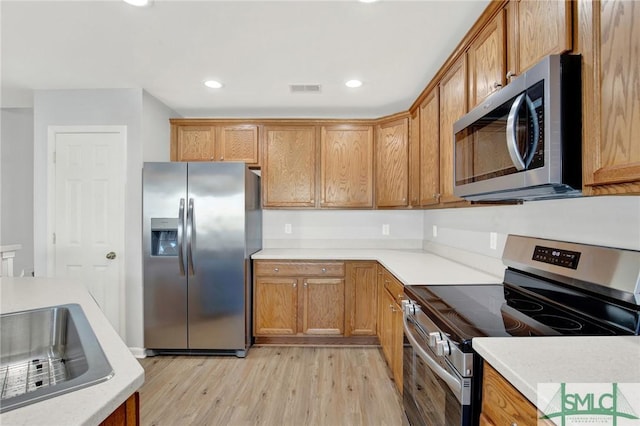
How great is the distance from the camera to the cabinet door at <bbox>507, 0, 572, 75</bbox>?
1.08 metres

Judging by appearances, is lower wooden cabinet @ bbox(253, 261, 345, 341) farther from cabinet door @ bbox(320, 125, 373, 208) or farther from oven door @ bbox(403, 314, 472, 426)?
oven door @ bbox(403, 314, 472, 426)

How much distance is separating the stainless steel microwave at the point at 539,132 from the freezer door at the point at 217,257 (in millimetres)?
2117

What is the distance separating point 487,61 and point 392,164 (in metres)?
1.68

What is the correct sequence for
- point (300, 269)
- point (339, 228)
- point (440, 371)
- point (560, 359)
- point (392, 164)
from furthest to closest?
1. point (339, 228)
2. point (392, 164)
3. point (300, 269)
4. point (440, 371)
5. point (560, 359)

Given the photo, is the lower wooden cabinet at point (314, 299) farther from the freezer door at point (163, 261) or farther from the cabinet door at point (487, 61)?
the cabinet door at point (487, 61)

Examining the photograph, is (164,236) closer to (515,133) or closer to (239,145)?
(239,145)

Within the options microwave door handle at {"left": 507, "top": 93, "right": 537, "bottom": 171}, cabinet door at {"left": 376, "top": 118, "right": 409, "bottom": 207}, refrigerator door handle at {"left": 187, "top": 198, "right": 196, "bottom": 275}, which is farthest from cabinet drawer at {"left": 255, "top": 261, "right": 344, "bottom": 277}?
microwave door handle at {"left": 507, "top": 93, "right": 537, "bottom": 171}

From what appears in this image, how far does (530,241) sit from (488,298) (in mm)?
385

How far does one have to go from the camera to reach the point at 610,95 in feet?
3.01

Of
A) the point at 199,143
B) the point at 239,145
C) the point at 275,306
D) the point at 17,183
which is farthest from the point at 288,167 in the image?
the point at 17,183

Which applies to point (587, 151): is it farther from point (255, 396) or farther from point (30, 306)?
point (255, 396)

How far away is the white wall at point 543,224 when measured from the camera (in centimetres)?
123

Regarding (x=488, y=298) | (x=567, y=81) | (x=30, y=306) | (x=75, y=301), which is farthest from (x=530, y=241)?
(x=30, y=306)

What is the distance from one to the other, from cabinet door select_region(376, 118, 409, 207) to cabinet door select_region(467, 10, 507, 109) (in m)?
1.35
